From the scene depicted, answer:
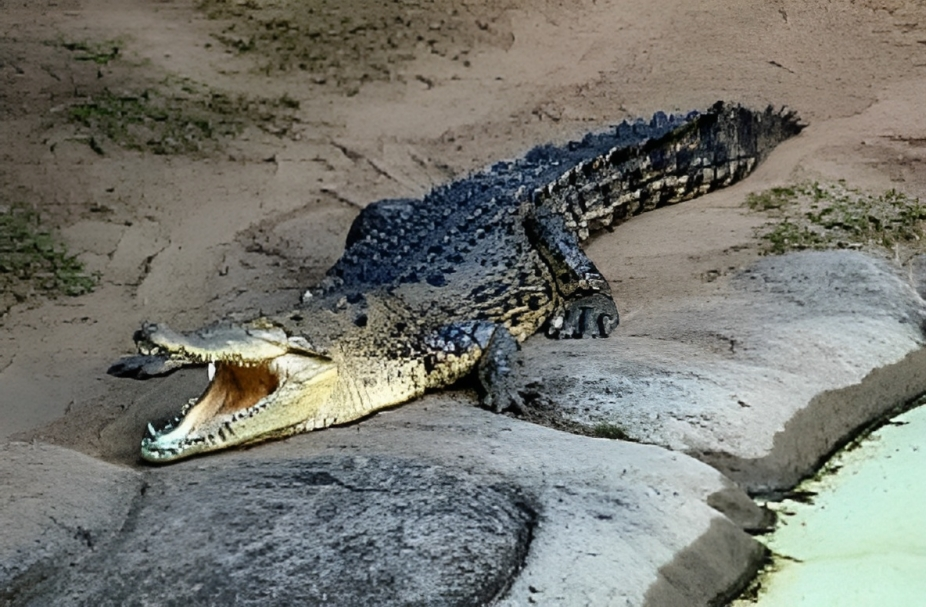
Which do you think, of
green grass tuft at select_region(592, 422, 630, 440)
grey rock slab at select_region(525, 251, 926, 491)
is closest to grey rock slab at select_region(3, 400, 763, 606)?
green grass tuft at select_region(592, 422, 630, 440)

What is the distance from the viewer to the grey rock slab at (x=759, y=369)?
3.20 meters

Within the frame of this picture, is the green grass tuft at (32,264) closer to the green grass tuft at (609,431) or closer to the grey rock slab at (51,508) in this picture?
the grey rock slab at (51,508)

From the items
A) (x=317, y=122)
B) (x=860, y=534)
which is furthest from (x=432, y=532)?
(x=317, y=122)

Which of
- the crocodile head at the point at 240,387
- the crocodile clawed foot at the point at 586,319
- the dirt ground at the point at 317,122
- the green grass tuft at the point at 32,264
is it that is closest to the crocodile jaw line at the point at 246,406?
the crocodile head at the point at 240,387

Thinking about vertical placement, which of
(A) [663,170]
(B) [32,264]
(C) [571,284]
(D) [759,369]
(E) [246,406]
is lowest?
(B) [32,264]

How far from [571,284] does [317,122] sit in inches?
122

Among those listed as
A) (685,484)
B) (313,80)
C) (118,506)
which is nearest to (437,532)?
(685,484)

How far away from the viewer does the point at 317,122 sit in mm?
7109

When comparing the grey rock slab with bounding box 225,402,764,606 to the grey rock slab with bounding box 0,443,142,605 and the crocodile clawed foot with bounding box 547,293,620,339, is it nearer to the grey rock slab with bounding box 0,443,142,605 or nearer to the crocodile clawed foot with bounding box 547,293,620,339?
the grey rock slab with bounding box 0,443,142,605

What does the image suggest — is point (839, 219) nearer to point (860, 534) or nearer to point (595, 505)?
point (860, 534)

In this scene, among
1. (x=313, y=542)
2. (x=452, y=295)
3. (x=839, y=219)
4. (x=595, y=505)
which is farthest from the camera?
(x=839, y=219)

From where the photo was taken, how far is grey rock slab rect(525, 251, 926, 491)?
10.5 ft

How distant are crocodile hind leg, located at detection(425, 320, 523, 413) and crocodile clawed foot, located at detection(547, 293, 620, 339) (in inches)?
13.6

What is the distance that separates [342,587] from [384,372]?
1.50m
